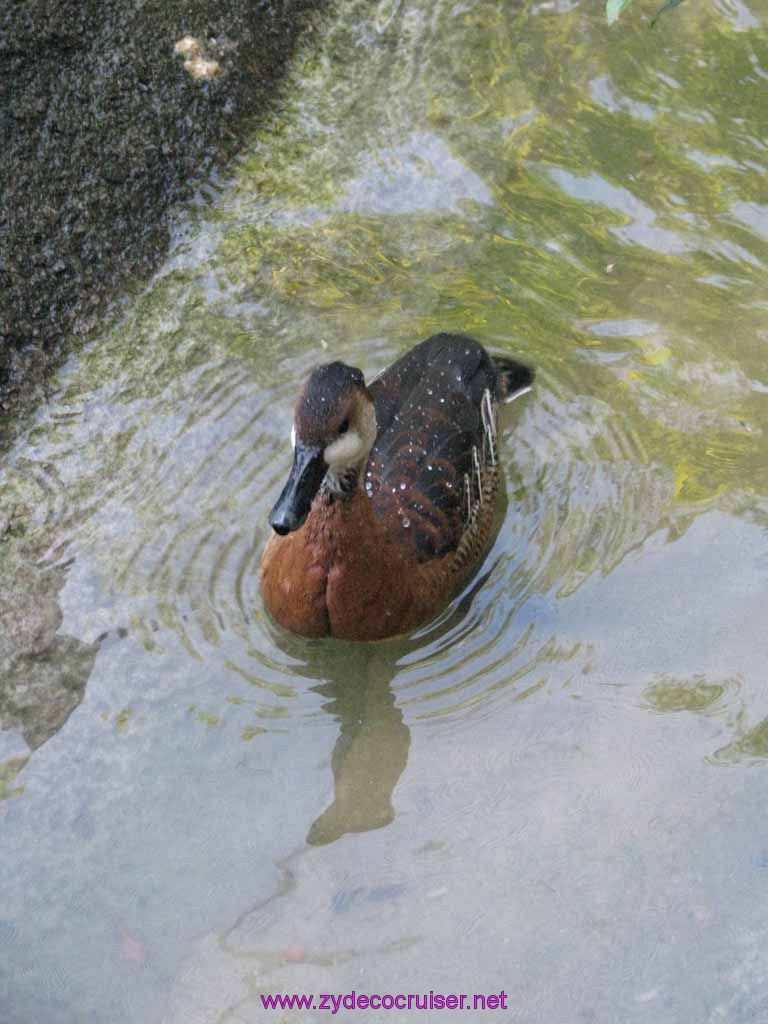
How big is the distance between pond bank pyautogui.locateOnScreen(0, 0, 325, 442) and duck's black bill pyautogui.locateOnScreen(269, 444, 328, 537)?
1489mm

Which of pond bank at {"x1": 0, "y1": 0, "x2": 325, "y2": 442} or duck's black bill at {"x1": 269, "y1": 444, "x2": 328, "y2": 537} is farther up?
pond bank at {"x1": 0, "y1": 0, "x2": 325, "y2": 442}

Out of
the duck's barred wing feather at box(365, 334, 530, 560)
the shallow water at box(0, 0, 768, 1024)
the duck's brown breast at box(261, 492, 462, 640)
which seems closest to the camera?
the shallow water at box(0, 0, 768, 1024)

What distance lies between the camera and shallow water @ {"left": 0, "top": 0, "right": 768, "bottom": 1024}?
3621 mm

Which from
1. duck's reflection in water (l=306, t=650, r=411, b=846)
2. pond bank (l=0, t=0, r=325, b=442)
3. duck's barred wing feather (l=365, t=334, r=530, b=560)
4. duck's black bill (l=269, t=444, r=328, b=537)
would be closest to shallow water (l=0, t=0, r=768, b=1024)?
duck's reflection in water (l=306, t=650, r=411, b=846)

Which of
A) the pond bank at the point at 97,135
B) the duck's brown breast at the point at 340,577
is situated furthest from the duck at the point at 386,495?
the pond bank at the point at 97,135

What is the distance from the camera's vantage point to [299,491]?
3932 mm

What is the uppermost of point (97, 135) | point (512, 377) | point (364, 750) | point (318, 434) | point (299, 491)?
point (97, 135)

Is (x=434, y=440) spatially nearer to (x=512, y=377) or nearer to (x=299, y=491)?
(x=512, y=377)

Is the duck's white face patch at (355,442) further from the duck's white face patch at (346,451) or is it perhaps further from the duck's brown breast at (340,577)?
the duck's brown breast at (340,577)

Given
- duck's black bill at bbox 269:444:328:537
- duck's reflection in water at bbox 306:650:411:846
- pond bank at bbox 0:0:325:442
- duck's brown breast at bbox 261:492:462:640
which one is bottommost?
duck's reflection in water at bbox 306:650:411:846

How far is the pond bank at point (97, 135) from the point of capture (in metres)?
5.17

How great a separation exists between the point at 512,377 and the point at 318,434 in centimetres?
154

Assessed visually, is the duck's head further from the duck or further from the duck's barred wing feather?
the duck's barred wing feather

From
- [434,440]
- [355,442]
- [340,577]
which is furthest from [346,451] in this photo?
[434,440]
